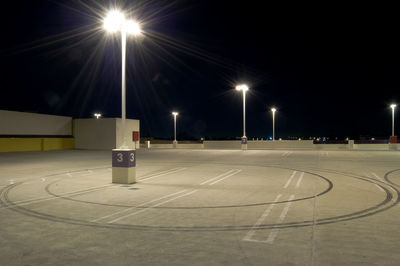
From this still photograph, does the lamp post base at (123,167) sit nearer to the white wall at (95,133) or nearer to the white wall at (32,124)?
the white wall at (32,124)

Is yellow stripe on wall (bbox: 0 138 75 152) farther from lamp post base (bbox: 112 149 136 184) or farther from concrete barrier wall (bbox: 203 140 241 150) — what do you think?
lamp post base (bbox: 112 149 136 184)

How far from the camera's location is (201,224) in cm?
682

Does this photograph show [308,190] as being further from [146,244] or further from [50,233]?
[50,233]

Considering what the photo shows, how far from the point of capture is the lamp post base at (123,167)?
1304 centimetres

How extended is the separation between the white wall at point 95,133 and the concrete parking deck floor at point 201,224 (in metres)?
32.5

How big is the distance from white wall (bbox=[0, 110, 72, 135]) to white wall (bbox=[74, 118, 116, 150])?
5.56ft

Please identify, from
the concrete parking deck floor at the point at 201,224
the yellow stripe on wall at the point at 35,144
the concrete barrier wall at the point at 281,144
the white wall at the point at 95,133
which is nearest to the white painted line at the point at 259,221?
the concrete parking deck floor at the point at 201,224

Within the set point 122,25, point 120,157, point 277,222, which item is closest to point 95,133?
point 120,157

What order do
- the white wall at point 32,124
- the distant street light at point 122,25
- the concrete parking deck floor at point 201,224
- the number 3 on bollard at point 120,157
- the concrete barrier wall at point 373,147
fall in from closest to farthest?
the concrete parking deck floor at point 201,224 < the distant street light at point 122,25 < the number 3 on bollard at point 120,157 < the white wall at point 32,124 < the concrete barrier wall at point 373,147

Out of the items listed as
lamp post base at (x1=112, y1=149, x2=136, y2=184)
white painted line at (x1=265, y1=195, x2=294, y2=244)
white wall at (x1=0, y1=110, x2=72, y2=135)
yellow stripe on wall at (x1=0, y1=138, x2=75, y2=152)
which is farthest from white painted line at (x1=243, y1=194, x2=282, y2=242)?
yellow stripe on wall at (x1=0, y1=138, x2=75, y2=152)

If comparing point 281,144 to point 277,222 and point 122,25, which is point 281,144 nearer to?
point 122,25

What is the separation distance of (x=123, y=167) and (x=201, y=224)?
7042mm

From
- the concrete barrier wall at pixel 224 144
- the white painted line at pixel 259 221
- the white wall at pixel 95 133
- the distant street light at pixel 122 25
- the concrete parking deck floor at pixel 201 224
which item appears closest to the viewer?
the concrete parking deck floor at pixel 201 224

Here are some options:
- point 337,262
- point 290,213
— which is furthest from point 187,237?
point 290,213
